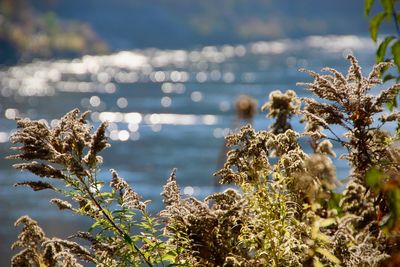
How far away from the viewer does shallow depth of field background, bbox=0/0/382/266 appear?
33.9 meters

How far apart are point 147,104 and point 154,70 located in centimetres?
3292

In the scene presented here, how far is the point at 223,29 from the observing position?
15662cm

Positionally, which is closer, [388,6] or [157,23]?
[388,6]

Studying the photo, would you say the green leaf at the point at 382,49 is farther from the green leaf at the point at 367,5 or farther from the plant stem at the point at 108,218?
the plant stem at the point at 108,218

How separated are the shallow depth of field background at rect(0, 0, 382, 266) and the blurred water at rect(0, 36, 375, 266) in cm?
10

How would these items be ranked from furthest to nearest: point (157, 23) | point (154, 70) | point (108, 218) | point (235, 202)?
1. point (157, 23)
2. point (154, 70)
3. point (235, 202)
4. point (108, 218)

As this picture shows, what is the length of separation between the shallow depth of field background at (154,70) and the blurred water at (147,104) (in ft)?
0.32

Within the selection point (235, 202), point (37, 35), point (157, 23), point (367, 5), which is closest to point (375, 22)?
point (367, 5)

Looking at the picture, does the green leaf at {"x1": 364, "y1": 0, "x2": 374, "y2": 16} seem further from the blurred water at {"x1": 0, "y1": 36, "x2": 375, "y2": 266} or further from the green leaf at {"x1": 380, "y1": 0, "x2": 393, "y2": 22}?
the blurred water at {"x1": 0, "y1": 36, "x2": 375, "y2": 266}

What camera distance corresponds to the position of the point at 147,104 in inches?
2258

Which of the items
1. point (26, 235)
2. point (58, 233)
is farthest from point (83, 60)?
point (26, 235)

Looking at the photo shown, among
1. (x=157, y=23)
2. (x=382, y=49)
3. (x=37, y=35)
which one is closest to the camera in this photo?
(x=382, y=49)

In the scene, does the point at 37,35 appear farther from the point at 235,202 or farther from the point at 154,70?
the point at 235,202

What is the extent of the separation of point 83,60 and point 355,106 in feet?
339
